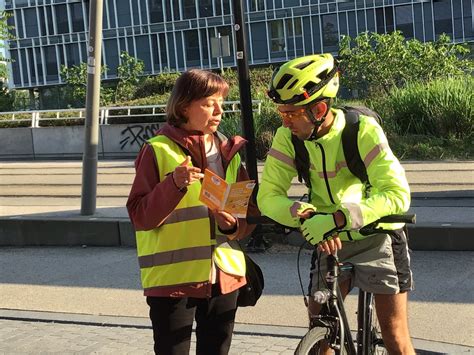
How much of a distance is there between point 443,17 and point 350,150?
5121cm

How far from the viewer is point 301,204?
2.81 metres

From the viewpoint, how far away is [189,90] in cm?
307

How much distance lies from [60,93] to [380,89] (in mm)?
40318

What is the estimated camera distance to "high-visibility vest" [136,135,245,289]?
3080mm

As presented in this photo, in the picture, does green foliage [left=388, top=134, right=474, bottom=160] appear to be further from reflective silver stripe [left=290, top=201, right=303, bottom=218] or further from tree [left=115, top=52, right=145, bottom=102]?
tree [left=115, top=52, right=145, bottom=102]

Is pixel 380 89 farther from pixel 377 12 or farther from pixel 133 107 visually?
pixel 377 12

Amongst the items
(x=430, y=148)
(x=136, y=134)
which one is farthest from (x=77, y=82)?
(x=430, y=148)

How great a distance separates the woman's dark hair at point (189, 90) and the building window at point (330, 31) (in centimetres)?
5196

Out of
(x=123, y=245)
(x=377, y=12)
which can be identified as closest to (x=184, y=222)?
(x=123, y=245)

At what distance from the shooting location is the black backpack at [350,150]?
294 centimetres

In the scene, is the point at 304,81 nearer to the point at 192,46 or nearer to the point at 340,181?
the point at 340,181

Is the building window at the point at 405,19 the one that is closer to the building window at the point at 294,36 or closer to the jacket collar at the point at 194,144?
the building window at the point at 294,36

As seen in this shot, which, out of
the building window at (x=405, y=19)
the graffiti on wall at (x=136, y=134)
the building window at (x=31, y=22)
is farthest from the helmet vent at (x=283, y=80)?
the building window at (x=31, y=22)

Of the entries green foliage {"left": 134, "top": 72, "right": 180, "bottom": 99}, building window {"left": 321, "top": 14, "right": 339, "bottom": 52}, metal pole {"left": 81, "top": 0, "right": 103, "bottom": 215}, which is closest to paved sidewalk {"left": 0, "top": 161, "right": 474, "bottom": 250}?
metal pole {"left": 81, "top": 0, "right": 103, "bottom": 215}
